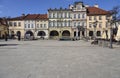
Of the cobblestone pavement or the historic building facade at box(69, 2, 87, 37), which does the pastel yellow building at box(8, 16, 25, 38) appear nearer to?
the historic building facade at box(69, 2, 87, 37)

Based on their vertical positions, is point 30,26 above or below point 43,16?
below

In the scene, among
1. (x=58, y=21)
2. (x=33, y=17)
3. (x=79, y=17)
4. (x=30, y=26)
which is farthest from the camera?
(x=33, y=17)

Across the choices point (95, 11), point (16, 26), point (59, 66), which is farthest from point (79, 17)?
point (59, 66)

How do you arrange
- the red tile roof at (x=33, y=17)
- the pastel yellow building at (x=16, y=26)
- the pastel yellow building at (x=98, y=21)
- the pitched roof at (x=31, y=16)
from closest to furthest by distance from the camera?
the pastel yellow building at (x=98, y=21), the red tile roof at (x=33, y=17), the pitched roof at (x=31, y=16), the pastel yellow building at (x=16, y=26)

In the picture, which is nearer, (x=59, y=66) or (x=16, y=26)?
(x=59, y=66)

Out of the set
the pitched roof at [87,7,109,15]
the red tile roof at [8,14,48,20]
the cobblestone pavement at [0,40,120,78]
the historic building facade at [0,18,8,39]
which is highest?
the pitched roof at [87,7,109,15]

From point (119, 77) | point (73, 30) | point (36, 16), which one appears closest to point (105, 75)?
point (119, 77)

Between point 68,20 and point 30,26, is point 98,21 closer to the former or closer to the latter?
point 68,20

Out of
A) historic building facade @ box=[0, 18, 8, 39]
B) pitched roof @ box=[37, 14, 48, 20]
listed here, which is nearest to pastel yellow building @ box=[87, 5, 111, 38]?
pitched roof @ box=[37, 14, 48, 20]

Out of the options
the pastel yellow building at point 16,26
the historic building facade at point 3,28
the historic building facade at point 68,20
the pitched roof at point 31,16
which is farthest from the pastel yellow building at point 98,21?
the historic building facade at point 3,28

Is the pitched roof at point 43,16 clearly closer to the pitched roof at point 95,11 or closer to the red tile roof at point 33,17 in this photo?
the red tile roof at point 33,17

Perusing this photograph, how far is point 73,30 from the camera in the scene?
7562 cm

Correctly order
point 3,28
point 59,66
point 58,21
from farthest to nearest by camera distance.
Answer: point 3,28 < point 58,21 < point 59,66

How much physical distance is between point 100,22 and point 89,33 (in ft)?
17.3
